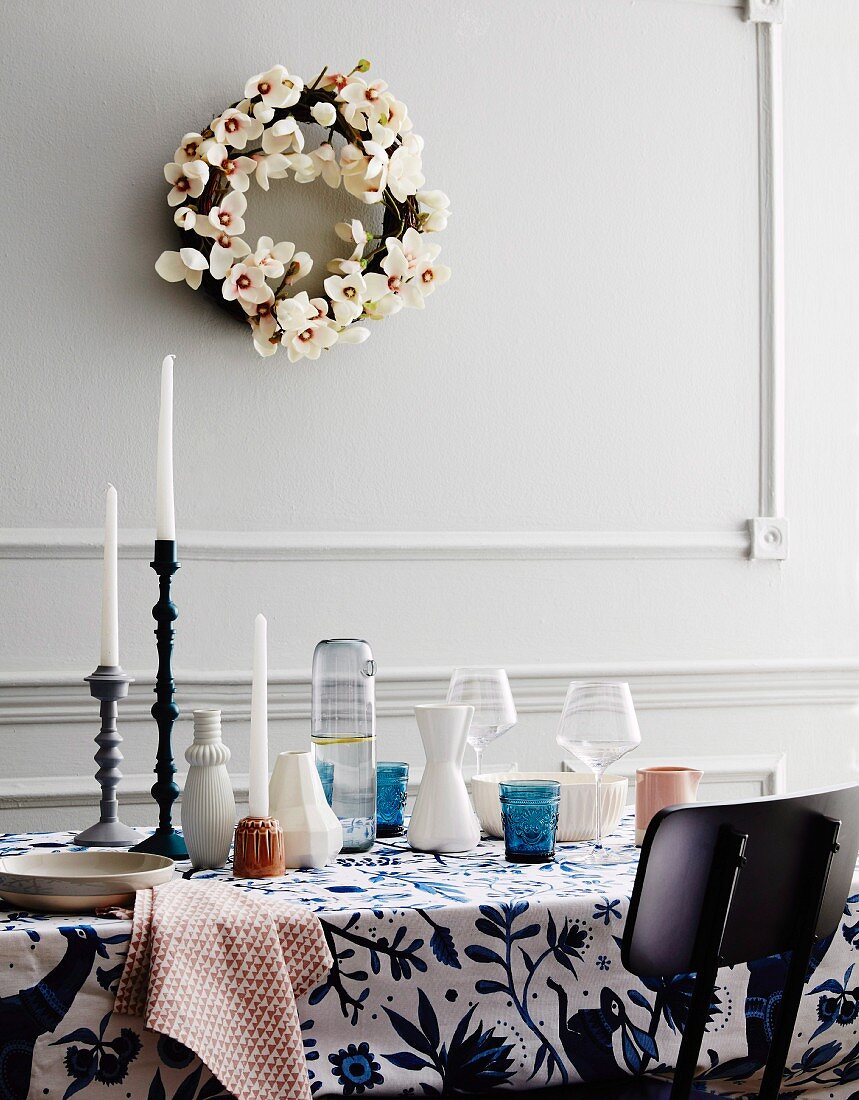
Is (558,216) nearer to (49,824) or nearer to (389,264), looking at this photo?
(389,264)

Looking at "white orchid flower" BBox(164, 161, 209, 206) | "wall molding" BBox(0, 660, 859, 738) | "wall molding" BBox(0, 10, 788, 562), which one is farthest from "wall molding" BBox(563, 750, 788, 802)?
"white orchid flower" BBox(164, 161, 209, 206)

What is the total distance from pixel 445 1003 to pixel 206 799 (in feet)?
1.27

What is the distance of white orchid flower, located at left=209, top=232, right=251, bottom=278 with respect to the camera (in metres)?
2.37

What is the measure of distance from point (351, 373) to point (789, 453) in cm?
109

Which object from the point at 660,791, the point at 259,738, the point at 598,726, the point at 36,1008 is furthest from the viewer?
the point at 660,791

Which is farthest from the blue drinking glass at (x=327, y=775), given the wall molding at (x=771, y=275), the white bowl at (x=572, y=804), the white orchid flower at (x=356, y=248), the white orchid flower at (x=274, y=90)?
the wall molding at (x=771, y=275)

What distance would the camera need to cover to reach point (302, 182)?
247 cm

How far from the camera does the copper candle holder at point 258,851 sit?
1370 mm

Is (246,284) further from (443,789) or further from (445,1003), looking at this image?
(445,1003)

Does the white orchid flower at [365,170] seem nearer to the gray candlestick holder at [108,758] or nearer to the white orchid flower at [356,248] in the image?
the white orchid flower at [356,248]

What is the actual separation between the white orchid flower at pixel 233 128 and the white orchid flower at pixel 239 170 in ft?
0.09

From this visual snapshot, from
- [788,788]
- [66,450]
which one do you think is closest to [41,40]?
[66,450]

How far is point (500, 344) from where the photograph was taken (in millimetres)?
2668

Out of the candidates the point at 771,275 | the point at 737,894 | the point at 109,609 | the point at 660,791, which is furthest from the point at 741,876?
the point at 771,275
